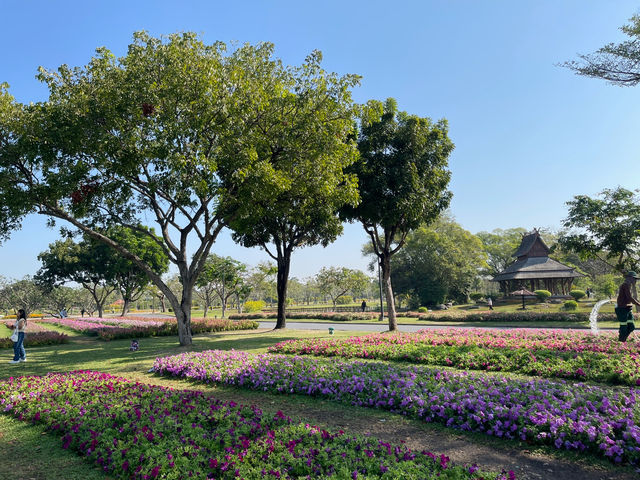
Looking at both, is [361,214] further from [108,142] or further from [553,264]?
[553,264]

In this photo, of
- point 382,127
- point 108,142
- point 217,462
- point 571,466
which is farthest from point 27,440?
point 382,127

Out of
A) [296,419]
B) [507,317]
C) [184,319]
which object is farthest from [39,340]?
[507,317]

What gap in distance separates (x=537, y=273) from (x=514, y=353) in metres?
38.0

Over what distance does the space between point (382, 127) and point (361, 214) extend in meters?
4.29

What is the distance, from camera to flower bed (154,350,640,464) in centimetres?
490

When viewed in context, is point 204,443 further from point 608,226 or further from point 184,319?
point 608,226

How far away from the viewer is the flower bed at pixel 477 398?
4.90 meters

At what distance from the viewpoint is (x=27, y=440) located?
231 inches

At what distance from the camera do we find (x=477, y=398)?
6.24 meters

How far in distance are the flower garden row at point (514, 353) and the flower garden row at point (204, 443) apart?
5.69 metres

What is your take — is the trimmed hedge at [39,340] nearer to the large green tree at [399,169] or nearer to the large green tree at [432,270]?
the large green tree at [399,169]

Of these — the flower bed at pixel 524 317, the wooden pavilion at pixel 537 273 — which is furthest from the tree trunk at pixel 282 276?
the wooden pavilion at pixel 537 273

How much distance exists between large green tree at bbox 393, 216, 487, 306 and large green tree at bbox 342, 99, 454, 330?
92.2 ft

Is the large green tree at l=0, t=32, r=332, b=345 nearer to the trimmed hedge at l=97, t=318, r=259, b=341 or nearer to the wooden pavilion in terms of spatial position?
the trimmed hedge at l=97, t=318, r=259, b=341
